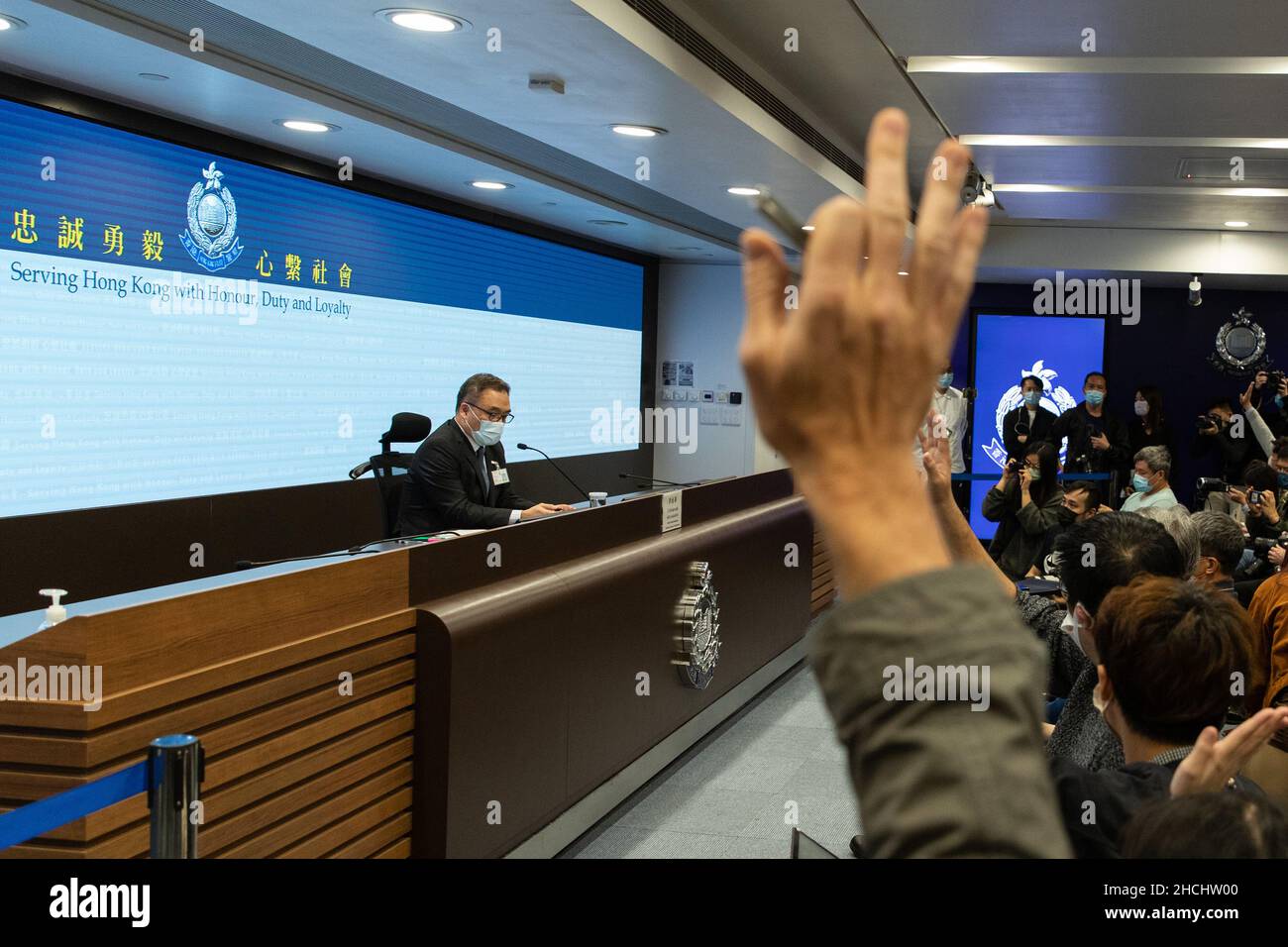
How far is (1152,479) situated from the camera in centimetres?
605

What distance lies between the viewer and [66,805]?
1691 mm

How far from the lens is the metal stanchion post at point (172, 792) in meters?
1.83

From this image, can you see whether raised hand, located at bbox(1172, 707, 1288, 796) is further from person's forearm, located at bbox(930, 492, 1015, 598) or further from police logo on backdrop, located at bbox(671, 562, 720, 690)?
police logo on backdrop, located at bbox(671, 562, 720, 690)

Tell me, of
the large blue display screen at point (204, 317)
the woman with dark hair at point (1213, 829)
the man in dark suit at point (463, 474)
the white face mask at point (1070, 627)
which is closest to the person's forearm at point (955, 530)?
the white face mask at point (1070, 627)

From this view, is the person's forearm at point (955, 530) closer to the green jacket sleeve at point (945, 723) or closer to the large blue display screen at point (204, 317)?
the green jacket sleeve at point (945, 723)

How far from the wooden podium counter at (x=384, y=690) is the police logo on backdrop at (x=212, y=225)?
8.32 ft

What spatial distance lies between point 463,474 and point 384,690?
85.0 inches

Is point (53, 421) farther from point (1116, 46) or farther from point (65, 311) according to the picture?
point (1116, 46)

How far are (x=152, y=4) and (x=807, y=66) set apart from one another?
3.10 metres

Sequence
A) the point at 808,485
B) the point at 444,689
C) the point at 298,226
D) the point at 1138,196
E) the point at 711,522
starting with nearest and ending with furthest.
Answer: the point at 808,485, the point at 444,689, the point at 711,522, the point at 298,226, the point at 1138,196

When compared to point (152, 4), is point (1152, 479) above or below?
below

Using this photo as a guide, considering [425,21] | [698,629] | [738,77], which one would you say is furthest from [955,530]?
[738,77]

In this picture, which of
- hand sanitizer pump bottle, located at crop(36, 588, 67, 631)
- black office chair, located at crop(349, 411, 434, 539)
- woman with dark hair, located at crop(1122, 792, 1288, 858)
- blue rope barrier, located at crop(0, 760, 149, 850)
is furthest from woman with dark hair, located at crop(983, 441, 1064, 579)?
woman with dark hair, located at crop(1122, 792, 1288, 858)
